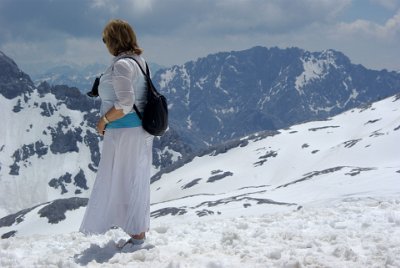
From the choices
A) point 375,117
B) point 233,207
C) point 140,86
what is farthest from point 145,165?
point 375,117

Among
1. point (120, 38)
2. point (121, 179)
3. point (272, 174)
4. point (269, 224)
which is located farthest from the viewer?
point (272, 174)

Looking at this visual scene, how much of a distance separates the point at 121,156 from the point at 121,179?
466 mm

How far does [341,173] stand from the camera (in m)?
69.4

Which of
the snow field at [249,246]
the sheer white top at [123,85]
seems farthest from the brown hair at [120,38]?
the snow field at [249,246]

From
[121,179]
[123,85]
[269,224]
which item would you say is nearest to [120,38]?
[123,85]

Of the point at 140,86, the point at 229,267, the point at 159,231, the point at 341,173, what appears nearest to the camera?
the point at 229,267

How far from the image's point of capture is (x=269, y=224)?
38.3 ft

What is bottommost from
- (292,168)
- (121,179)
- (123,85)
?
(292,168)

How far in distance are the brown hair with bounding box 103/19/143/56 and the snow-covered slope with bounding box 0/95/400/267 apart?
12.7 ft

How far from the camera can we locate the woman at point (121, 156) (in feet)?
28.7

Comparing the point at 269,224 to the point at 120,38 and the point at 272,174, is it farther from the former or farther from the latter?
the point at 272,174

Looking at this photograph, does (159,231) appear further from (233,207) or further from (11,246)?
(233,207)

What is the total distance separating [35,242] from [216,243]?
440cm

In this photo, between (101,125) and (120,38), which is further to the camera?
(101,125)
